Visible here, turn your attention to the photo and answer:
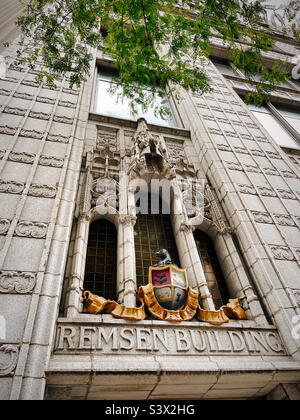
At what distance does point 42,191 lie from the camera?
6520 millimetres

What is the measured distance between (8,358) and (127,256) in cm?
326

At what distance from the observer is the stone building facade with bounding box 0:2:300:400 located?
4.48 meters

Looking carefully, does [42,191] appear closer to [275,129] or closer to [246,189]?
[246,189]

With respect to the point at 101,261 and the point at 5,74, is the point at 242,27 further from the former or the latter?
the point at 5,74

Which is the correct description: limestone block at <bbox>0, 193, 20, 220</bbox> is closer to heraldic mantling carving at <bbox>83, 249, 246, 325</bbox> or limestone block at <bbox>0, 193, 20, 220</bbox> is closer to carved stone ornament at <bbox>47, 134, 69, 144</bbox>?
heraldic mantling carving at <bbox>83, 249, 246, 325</bbox>

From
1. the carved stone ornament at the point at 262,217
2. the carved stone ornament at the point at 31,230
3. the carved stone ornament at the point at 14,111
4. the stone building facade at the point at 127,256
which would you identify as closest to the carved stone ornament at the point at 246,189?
the stone building facade at the point at 127,256

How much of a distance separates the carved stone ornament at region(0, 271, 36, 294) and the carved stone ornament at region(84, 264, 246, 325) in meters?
1.24

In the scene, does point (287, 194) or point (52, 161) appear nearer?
point (52, 161)

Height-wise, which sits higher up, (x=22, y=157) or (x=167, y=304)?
(x=22, y=157)

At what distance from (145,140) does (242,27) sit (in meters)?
4.42

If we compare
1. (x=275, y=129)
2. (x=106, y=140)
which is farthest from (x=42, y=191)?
(x=275, y=129)

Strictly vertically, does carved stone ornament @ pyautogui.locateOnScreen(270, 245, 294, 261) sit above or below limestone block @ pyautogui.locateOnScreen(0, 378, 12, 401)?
above

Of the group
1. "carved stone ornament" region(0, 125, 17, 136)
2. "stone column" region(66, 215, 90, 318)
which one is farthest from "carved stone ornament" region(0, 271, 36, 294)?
"carved stone ornament" region(0, 125, 17, 136)

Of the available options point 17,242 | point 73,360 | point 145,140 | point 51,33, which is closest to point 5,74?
point 51,33
